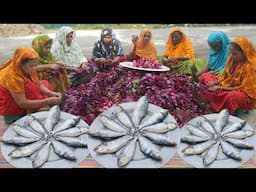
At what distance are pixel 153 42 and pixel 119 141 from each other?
3.82ft

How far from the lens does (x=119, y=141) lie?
5.59m

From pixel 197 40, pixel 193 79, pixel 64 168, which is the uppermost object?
pixel 197 40

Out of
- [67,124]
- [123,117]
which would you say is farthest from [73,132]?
[123,117]

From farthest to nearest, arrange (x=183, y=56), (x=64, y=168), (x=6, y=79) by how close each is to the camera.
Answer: (x=183, y=56) < (x=6, y=79) < (x=64, y=168)

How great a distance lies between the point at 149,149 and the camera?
5.52 meters

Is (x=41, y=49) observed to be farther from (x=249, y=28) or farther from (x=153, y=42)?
(x=249, y=28)

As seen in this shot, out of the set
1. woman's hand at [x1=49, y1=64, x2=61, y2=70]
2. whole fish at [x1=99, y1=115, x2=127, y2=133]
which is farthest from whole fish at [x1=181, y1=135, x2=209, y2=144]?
woman's hand at [x1=49, y1=64, x2=61, y2=70]

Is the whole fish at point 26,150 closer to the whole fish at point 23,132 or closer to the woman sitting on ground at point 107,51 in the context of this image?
the whole fish at point 23,132

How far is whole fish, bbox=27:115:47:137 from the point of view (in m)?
5.69

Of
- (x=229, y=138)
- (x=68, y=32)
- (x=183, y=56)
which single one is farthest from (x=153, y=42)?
(x=229, y=138)

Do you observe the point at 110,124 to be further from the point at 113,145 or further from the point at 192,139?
the point at 192,139

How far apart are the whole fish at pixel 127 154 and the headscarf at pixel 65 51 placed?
1.05m

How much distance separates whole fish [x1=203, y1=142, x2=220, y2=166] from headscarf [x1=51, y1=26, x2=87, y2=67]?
148 centimetres

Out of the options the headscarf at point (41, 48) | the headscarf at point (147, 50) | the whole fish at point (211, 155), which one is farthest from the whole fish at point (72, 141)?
the headscarf at point (147, 50)
